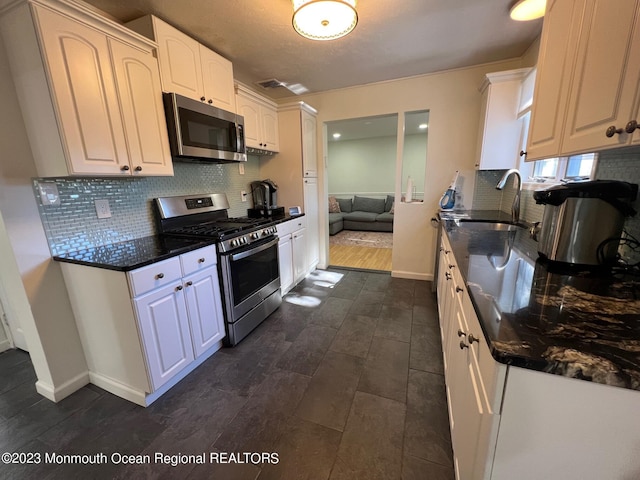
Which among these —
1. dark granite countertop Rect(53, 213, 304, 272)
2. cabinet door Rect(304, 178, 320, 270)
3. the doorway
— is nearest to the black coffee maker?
cabinet door Rect(304, 178, 320, 270)

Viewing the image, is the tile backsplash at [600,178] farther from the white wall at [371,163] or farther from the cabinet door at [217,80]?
the white wall at [371,163]

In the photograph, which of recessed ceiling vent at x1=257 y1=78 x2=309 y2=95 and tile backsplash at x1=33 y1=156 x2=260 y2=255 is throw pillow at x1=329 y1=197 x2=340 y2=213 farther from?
tile backsplash at x1=33 y1=156 x2=260 y2=255

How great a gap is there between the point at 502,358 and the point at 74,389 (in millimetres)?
2389

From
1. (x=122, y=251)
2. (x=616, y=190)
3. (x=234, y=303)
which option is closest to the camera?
(x=616, y=190)

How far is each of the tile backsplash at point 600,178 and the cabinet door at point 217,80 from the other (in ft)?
8.35

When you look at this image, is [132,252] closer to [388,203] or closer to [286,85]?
[286,85]

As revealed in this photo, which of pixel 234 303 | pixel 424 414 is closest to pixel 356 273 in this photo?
pixel 234 303

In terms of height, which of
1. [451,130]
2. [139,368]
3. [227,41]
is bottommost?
[139,368]

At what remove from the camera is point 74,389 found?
1.68m

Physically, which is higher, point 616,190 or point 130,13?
point 130,13

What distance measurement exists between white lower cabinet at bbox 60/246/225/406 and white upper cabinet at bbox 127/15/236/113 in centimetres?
124

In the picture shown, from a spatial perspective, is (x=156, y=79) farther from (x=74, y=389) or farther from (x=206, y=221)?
(x=74, y=389)

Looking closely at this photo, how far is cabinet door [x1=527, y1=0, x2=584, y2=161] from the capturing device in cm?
107

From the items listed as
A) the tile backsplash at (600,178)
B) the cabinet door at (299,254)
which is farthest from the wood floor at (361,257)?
the tile backsplash at (600,178)
